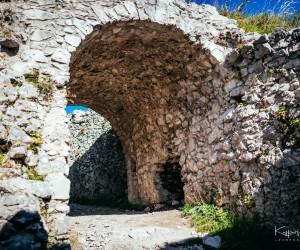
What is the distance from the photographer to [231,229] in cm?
436

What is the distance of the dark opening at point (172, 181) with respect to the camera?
283 inches

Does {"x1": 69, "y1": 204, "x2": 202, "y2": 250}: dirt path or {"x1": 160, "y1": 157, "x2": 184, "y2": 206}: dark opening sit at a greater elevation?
{"x1": 160, "y1": 157, "x2": 184, "y2": 206}: dark opening

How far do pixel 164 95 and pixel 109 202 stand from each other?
14.7 feet

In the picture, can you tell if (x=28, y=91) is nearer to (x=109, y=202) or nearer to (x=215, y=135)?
(x=215, y=135)

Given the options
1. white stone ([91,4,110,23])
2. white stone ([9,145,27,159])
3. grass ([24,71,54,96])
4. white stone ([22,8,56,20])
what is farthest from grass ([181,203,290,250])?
white stone ([22,8,56,20])

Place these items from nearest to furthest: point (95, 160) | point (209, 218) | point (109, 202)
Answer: point (209, 218) → point (109, 202) → point (95, 160)

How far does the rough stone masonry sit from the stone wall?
144 inches

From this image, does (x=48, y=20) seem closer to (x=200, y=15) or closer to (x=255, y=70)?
(x=200, y=15)

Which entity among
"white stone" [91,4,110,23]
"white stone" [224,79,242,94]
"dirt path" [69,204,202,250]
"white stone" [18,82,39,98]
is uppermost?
"white stone" [91,4,110,23]

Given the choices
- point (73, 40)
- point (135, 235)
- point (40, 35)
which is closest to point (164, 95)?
point (73, 40)

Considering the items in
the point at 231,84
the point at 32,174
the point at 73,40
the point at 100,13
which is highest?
the point at 100,13

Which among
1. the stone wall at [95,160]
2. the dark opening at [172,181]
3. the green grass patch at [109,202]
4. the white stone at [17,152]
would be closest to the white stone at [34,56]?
the white stone at [17,152]

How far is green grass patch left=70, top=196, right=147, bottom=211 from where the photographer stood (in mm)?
7883

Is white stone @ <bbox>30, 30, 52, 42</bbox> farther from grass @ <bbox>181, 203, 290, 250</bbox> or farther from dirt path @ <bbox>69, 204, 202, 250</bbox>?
grass @ <bbox>181, 203, 290, 250</bbox>
